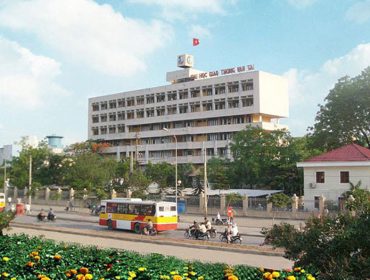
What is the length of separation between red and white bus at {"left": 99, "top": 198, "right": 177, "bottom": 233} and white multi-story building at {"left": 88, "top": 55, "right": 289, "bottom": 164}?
127ft

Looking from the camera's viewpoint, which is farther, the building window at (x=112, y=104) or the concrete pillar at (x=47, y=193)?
the building window at (x=112, y=104)

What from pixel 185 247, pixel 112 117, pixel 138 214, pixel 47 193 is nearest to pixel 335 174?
pixel 138 214

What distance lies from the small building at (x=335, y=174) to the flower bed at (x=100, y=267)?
120 feet

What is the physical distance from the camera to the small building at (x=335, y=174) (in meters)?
44.9

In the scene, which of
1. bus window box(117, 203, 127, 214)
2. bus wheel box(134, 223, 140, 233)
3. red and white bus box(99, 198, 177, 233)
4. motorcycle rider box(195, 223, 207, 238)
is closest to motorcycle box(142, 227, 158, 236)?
red and white bus box(99, 198, 177, 233)

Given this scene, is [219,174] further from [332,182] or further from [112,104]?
[112,104]

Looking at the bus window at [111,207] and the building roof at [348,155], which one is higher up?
the building roof at [348,155]

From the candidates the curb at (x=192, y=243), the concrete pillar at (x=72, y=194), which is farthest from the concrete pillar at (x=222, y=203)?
the concrete pillar at (x=72, y=194)

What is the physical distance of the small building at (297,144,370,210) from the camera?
147 ft

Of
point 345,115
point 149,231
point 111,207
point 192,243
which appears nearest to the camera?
point 192,243

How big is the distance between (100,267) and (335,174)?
4026 cm

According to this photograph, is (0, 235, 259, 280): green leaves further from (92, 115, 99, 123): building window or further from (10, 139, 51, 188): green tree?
(92, 115, 99, 123): building window

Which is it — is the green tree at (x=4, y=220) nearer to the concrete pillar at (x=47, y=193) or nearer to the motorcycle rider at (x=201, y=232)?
the motorcycle rider at (x=201, y=232)

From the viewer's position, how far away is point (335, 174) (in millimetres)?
46281
